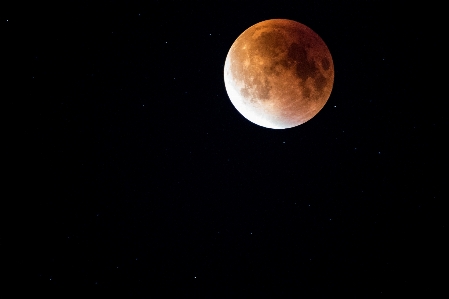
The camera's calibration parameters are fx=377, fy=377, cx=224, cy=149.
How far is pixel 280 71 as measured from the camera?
4070 mm

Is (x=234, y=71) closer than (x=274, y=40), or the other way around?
(x=274, y=40)

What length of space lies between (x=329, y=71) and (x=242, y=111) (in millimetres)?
1114

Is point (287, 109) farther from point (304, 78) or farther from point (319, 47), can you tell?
point (319, 47)

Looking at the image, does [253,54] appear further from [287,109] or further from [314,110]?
[314,110]

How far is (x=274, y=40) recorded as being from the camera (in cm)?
410

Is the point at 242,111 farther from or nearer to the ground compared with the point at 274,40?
nearer to the ground

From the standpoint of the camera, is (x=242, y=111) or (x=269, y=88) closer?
(x=269, y=88)

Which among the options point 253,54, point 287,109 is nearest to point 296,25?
point 253,54

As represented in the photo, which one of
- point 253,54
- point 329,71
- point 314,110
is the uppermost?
point 253,54

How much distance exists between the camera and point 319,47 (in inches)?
169

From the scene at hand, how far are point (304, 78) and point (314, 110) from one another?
0.51 metres

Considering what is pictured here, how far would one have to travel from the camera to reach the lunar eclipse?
4.09 m

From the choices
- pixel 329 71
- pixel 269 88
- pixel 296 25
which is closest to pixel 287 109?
pixel 269 88

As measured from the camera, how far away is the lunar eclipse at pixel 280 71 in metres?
4.09
